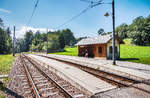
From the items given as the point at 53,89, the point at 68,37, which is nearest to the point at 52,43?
the point at 53,89

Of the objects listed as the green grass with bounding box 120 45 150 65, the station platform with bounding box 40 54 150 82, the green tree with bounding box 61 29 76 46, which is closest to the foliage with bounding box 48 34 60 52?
the green grass with bounding box 120 45 150 65

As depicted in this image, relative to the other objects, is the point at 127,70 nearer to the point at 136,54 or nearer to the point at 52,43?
the point at 136,54

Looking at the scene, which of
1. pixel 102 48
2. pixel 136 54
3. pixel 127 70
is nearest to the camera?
pixel 127 70

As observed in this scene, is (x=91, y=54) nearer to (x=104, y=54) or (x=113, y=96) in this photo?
(x=104, y=54)

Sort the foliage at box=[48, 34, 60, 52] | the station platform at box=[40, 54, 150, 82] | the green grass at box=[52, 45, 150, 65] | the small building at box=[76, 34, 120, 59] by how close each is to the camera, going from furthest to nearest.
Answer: the foliage at box=[48, 34, 60, 52], the small building at box=[76, 34, 120, 59], the green grass at box=[52, 45, 150, 65], the station platform at box=[40, 54, 150, 82]

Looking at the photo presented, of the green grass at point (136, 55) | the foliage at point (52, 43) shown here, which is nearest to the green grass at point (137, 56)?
the green grass at point (136, 55)

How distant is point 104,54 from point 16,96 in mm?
16484

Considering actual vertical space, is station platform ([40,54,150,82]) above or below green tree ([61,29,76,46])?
below

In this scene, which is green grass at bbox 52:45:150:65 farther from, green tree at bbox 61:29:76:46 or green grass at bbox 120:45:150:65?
green tree at bbox 61:29:76:46

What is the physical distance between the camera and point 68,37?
115 meters

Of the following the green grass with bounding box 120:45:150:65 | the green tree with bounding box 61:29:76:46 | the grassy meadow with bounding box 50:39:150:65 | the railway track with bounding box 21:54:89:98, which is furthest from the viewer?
the green tree with bounding box 61:29:76:46

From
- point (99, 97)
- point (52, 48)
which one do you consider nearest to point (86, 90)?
point (99, 97)

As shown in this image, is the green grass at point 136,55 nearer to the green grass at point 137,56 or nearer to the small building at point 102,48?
the green grass at point 137,56

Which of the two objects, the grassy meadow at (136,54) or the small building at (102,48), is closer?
the grassy meadow at (136,54)
